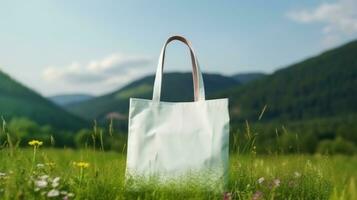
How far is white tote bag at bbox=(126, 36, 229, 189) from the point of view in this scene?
5480 mm

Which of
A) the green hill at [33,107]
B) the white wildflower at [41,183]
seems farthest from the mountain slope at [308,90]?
the white wildflower at [41,183]

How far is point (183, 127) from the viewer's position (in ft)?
18.1

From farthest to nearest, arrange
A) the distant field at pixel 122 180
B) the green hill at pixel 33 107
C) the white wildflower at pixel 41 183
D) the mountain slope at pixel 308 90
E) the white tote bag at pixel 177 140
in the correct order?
the mountain slope at pixel 308 90 → the green hill at pixel 33 107 → the white tote bag at pixel 177 140 → the distant field at pixel 122 180 → the white wildflower at pixel 41 183

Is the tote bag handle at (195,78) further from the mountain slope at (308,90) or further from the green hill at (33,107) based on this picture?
the mountain slope at (308,90)

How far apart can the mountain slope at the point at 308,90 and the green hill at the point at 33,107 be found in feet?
152

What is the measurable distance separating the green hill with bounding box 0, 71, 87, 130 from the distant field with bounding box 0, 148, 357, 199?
10406 centimetres

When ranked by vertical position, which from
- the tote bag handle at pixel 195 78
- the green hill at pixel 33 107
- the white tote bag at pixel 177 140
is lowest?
the white tote bag at pixel 177 140

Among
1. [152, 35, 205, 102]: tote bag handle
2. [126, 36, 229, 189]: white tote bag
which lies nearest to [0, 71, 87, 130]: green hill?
[152, 35, 205, 102]: tote bag handle

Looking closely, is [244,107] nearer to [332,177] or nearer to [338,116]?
[338,116]

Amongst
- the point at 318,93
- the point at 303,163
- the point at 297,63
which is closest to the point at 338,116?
the point at 318,93

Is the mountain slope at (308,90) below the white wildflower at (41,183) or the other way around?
the other way around

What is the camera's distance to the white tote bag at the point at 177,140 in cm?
548

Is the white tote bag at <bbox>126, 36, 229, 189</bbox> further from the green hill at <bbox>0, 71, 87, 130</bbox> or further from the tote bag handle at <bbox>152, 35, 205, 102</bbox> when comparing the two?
the green hill at <bbox>0, 71, 87, 130</bbox>

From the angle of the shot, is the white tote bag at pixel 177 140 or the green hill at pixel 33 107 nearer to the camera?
the white tote bag at pixel 177 140
